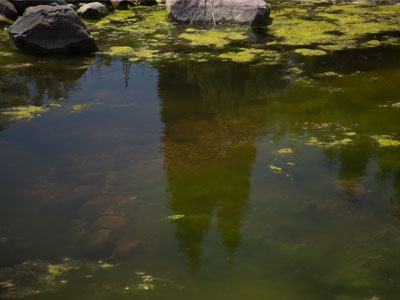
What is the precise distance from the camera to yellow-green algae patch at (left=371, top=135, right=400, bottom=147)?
11.4 feet

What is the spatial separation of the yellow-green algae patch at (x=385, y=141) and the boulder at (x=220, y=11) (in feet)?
14.9

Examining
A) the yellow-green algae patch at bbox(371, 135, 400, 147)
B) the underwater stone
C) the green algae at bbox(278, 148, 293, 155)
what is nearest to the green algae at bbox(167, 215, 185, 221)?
the underwater stone

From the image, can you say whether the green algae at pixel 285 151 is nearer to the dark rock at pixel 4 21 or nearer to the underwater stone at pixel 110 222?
the underwater stone at pixel 110 222

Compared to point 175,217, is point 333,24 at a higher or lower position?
higher

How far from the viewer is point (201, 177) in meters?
3.06

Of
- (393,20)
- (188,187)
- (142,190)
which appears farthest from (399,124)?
(393,20)

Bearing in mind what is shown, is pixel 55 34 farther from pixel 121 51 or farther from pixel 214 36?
pixel 214 36

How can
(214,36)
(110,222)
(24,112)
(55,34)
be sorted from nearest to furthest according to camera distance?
(110,222), (24,112), (55,34), (214,36)

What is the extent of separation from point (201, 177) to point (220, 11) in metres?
5.44

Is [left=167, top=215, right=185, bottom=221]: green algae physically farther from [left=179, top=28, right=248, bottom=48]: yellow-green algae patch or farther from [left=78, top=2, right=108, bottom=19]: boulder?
[left=78, top=2, right=108, bottom=19]: boulder

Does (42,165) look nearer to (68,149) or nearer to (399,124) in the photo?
(68,149)

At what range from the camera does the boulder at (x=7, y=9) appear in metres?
7.99

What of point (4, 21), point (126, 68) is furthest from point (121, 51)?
point (4, 21)

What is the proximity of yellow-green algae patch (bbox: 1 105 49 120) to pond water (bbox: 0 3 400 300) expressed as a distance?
2cm
